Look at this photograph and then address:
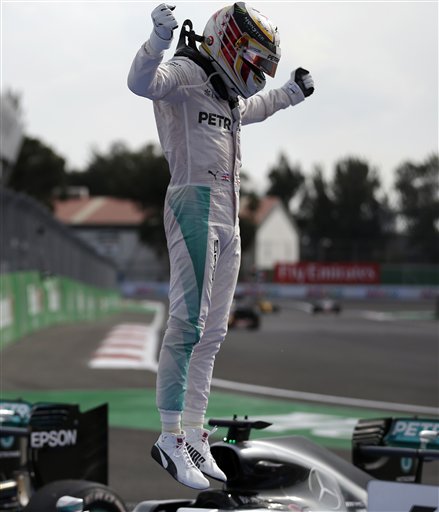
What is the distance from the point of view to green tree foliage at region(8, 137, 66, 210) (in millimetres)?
78750

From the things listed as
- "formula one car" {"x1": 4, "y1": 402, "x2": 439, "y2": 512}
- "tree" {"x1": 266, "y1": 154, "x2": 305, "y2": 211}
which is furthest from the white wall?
"formula one car" {"x1": 4, "y1": 402, "x2": 439, "y2": 512}

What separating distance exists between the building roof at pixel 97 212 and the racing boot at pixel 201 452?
87034 mm

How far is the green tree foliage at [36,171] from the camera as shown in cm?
7875

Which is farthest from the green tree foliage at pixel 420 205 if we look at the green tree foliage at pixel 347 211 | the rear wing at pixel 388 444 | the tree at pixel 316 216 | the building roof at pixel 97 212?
the rear wing at pixel 388 444

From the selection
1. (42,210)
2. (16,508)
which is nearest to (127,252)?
(42,210)

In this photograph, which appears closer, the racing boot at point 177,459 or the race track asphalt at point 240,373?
the racing boot at point 177,459

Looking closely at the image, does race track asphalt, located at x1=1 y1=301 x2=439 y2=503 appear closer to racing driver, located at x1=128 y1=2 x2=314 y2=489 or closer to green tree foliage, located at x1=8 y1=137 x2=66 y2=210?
racing driver, located at x1=128 y1=2 x2=314 y2=489

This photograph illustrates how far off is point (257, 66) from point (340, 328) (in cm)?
2862

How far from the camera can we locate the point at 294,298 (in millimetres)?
68000

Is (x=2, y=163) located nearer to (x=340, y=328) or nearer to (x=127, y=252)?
(x=340, y=328)

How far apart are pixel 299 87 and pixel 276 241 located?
85266 millimetres

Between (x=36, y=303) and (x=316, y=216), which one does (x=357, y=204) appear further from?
(x=36, y=303)

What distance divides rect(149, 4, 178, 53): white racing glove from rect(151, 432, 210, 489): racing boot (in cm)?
132

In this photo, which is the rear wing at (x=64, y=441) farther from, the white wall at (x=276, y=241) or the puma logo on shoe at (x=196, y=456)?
the white wall at (x=276, y=241)
